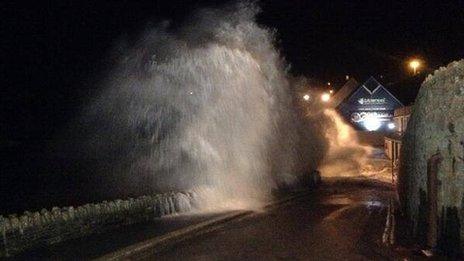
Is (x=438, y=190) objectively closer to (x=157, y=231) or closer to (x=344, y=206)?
(x=157, y=231)

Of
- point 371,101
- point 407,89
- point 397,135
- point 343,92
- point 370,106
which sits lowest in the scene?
point 397,135

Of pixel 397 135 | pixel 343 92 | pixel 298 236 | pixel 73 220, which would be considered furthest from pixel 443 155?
pixel 343 92

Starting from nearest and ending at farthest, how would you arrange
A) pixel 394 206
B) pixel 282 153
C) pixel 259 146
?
pixel 394 206 → pixel 259 146 → pixel 282 153

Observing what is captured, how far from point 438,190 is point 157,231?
6.64 meters

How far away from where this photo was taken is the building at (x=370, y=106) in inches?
2425

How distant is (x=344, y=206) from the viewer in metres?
19.8

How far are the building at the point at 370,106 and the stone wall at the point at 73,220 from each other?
166 ft

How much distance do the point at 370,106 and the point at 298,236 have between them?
174 feet

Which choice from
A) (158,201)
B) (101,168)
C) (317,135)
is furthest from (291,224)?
(317,135)

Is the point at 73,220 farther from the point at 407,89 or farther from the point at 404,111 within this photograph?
the point at 407,89

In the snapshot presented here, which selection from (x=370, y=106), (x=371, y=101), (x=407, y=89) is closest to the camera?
(x=371, y=101)

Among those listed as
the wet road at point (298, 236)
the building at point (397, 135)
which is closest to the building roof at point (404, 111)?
the building at point (397, 135)

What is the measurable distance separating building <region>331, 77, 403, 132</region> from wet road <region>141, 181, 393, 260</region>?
4325cm

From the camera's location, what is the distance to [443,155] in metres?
10.4
